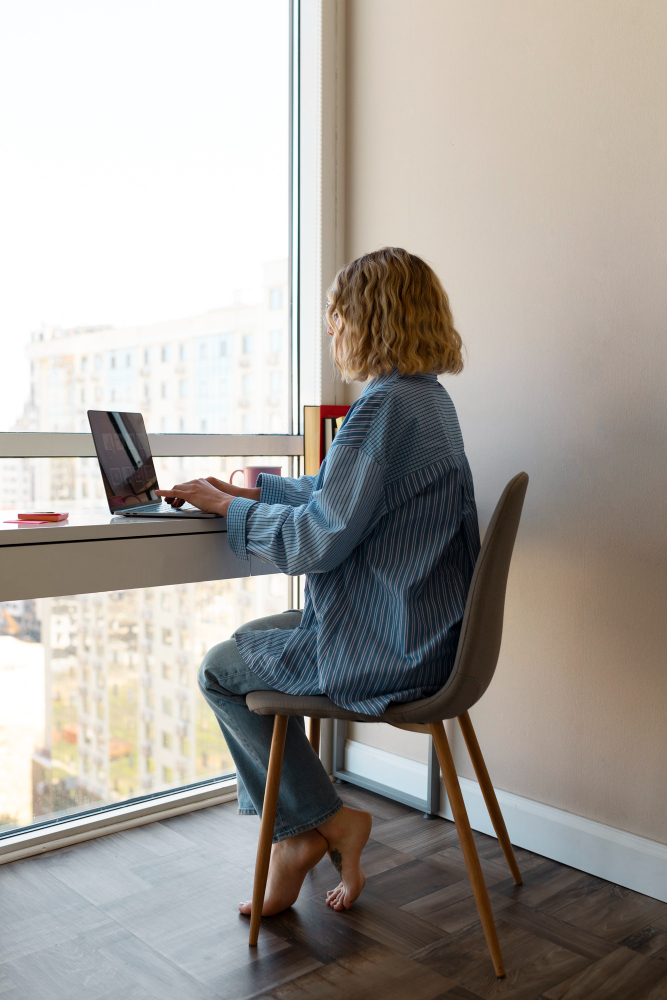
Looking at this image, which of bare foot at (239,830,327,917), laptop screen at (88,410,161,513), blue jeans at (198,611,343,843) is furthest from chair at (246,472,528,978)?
laptop screen at (88,410,161,513)

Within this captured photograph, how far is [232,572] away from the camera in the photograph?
1.62m

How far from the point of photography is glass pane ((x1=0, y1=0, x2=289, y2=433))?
1.89m

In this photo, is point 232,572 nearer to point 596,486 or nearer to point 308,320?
point 596,486

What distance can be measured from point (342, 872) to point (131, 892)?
44cm

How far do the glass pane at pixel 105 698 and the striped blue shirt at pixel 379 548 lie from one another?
686 mm

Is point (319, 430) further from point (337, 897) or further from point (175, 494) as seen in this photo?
point (337, 897)

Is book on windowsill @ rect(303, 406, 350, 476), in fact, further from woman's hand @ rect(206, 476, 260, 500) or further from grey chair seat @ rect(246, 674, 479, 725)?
grey chair seat @ rect(246, 674, 479, 725)

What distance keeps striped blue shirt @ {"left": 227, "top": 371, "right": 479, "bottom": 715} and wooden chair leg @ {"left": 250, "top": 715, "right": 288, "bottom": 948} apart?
82mm

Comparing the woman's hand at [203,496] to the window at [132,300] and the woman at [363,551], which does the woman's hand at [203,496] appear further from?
the window at [132,300]

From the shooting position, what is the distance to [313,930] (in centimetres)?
162

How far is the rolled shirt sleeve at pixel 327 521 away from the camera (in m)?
1.42

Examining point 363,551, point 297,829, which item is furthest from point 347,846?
point 363,551

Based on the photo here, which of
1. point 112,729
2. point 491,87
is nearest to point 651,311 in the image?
point 491,87

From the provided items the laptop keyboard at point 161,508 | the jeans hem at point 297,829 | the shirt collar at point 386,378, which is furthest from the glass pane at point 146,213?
the jeans hem at point 297,829
